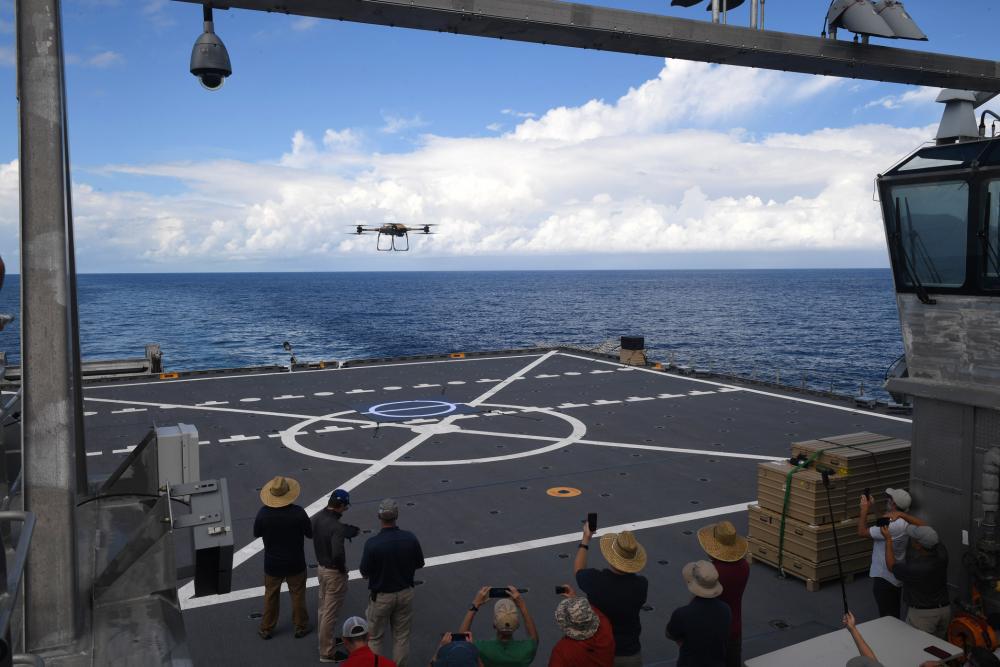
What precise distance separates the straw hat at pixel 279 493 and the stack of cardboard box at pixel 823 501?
23.2ft

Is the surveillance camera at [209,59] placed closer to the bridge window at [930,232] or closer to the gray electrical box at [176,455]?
the gray electrical box at [176,455]

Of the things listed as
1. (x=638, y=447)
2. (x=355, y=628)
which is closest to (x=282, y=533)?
(x=355, y=628)

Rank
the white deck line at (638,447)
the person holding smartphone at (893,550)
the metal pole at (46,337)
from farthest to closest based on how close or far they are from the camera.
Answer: the white deck line at (638,447), the person holding smartphone at (893,550), the metal pole at (46,337)

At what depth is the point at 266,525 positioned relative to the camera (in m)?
9.00

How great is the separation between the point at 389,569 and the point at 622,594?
8.94 ft

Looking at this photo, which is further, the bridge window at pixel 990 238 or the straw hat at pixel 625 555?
the bridge window at pixel 990 238

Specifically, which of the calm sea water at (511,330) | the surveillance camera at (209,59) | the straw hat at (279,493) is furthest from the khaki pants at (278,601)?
the calm sea water at (511,330)

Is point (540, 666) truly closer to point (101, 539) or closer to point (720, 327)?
point (101, 539)

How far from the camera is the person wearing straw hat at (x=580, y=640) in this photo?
228 inches

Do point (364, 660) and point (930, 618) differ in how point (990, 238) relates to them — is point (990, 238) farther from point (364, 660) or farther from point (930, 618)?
point (364, 660)

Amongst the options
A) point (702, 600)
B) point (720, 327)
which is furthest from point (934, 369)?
point (720, 327)

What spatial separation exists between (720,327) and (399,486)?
9058cm

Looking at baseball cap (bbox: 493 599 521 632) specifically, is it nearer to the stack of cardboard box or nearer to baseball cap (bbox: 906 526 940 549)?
baseball cap (bbox: 906 526 940 549)

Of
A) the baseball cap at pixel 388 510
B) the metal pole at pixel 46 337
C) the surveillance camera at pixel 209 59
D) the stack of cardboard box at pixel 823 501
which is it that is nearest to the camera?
the metal pole at pixel 46 337
